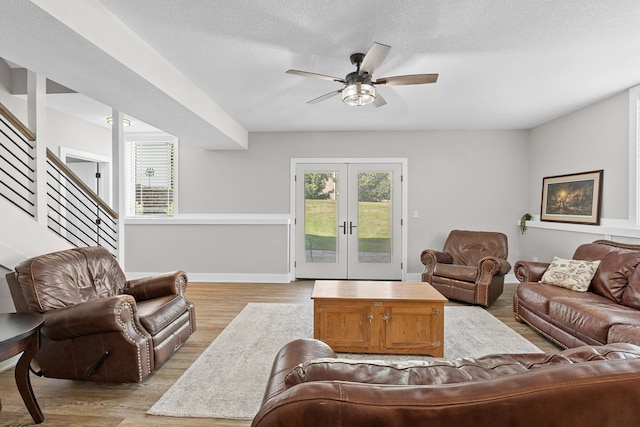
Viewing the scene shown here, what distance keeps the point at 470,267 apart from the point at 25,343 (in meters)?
4.46

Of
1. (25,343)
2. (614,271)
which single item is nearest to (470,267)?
(614,271)

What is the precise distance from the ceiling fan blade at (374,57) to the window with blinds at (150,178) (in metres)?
4.47

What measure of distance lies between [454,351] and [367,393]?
103 inches

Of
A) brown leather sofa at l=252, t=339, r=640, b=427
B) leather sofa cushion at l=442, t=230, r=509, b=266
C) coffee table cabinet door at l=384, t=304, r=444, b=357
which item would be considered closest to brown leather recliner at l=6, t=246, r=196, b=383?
coffee table cabinet door at l=384, t=304, r=444, b=357

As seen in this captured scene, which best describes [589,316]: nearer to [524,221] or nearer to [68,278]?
[524,221]

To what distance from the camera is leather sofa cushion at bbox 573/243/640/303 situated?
306cm

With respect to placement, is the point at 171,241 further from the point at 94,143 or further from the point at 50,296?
the point at 50,296

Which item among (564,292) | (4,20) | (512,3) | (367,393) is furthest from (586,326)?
(4,20)

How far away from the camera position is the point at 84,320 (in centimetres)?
221

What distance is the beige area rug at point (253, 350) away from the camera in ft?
7.04

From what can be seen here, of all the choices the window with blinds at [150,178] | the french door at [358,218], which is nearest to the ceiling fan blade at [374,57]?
the french door at [358,218]

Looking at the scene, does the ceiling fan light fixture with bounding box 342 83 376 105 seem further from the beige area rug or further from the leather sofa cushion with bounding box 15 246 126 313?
the leather sofa cushion with bounding box 15 246 126 313

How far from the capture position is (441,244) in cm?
566

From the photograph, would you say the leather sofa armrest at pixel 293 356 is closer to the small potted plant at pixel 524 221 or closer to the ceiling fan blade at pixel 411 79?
the ceiling fan blade at pixel 411 79
